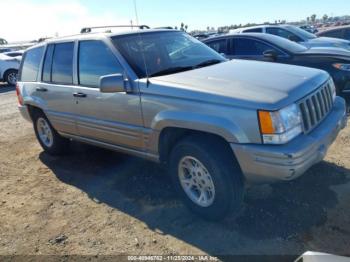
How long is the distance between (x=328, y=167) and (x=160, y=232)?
2.31 metres

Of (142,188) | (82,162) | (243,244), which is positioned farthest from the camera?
(82,162)

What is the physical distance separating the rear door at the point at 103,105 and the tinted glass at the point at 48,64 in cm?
86

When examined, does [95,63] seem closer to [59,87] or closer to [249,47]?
[59,87]

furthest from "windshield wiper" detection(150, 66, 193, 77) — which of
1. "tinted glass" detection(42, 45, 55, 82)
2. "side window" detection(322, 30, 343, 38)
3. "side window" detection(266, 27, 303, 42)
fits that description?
"side window" detection(322, 30, 343, 38)

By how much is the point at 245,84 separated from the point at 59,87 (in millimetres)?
2796

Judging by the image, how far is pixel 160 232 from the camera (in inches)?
142

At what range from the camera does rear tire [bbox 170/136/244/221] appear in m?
3.37

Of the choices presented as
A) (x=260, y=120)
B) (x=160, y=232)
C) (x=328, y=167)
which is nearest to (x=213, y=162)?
(x=260, y=120)

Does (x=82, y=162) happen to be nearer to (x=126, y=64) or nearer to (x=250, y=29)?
(x=126, y=64)

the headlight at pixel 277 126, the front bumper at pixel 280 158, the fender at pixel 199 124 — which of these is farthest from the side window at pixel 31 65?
the headlight at pixel 277 126

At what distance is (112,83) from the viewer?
12.6ft

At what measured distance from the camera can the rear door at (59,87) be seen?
493cm

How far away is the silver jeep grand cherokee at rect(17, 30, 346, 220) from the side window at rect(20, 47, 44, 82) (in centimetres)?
55

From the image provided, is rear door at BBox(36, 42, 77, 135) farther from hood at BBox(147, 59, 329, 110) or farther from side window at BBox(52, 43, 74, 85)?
hood at BBox(147, 59, 329, 110)
